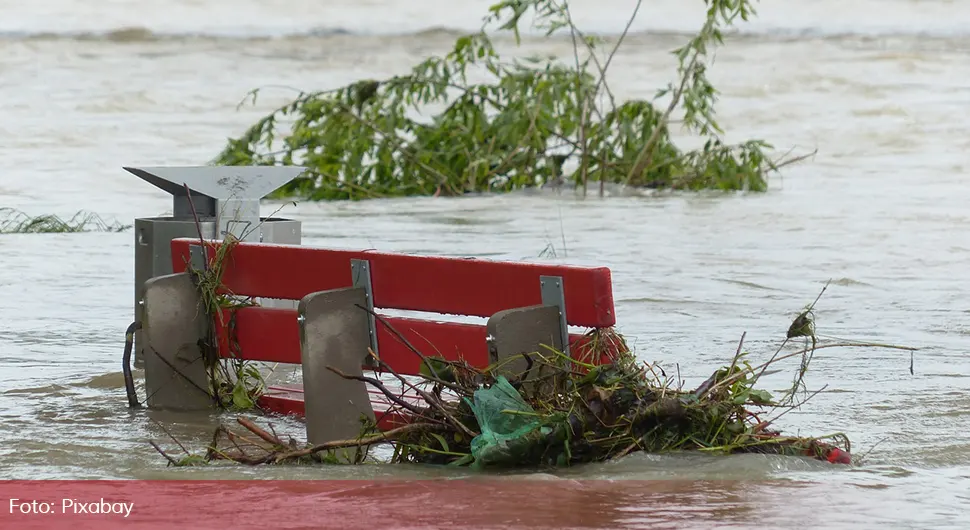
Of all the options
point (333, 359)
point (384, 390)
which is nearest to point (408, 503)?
point (384, 390)

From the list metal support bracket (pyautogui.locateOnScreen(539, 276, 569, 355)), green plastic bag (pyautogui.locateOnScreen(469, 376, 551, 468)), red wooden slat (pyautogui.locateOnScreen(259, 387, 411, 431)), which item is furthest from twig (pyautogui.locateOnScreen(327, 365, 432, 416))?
red wooden slat (pyautogui.locateOnScreen(259, 387, 411, 431))

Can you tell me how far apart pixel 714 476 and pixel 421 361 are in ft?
3.86

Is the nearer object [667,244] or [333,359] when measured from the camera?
[333,359]

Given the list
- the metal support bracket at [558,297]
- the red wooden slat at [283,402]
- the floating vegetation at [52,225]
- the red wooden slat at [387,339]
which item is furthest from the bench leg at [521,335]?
the floating vegetation at [52,225]

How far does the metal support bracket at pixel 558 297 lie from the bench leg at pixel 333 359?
2.58 ft

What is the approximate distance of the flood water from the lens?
15.4 ft

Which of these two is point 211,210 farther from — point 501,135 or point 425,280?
point 501,135

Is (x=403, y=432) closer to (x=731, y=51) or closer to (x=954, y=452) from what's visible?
(x=954, y=452)

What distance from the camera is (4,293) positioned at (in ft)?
31.6

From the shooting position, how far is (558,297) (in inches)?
190

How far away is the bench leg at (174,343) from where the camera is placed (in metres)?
5.94

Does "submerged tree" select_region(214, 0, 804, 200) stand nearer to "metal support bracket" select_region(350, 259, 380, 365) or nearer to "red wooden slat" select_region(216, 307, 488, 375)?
"red wooden slat" select_region(216, 307, 488, 375)

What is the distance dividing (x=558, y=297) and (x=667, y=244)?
746cm

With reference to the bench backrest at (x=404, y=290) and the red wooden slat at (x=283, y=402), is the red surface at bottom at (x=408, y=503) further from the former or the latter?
the red wooden slat at (x=283, y=402)
